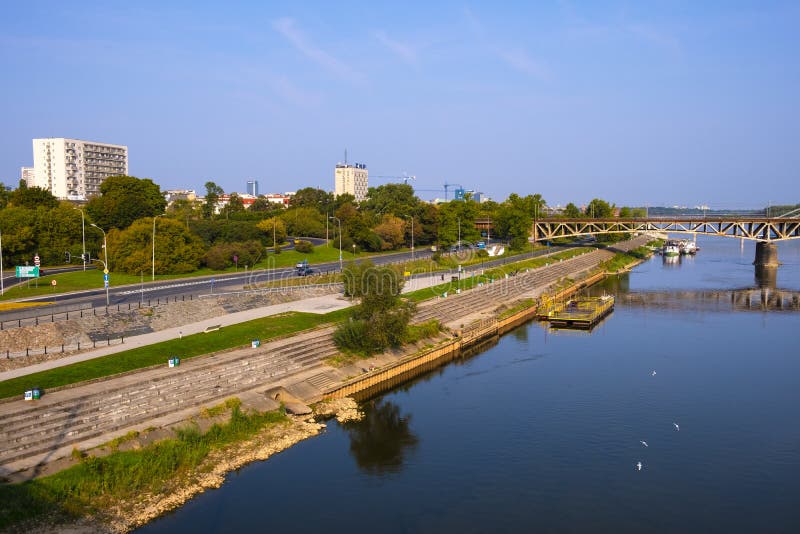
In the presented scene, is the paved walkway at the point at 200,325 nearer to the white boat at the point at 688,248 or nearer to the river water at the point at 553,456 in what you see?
the river water at the point at 553,456

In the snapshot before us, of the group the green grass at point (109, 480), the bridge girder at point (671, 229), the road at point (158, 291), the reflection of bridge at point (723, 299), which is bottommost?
the green grass at point (109, 480)

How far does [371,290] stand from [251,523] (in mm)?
21372

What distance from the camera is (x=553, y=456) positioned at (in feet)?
97.9

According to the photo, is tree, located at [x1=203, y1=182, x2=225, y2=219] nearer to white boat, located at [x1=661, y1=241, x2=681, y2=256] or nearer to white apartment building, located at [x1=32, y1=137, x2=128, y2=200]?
white apartment building, located at [x1=32, y1=137, x2=128, y2=200]

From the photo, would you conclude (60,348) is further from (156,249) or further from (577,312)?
(577,312)

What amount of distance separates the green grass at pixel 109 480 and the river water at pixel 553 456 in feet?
5.89

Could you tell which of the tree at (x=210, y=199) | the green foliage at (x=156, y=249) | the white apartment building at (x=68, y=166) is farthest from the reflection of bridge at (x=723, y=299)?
the white apartment building at (x=68, y=166)

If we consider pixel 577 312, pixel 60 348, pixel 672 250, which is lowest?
pixel 577 312

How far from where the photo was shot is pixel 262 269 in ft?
230

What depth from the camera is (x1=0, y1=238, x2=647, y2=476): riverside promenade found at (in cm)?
2592

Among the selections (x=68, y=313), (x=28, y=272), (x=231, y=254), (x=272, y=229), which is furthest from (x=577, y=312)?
(x=28, y=272)

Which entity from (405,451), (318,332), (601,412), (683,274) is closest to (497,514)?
(405,451)

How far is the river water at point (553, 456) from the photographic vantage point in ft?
80.8

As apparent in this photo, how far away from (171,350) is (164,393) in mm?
4990
